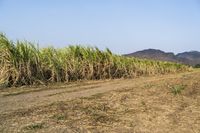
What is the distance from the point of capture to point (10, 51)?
15695 millimetres

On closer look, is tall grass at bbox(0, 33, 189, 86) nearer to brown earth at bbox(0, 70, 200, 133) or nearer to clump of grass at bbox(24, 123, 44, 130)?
brown earth at bbox(0, 70, 200, 133)

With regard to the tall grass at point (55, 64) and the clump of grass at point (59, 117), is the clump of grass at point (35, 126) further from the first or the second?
the tall grass at point (55, 64)

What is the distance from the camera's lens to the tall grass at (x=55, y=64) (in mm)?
15320

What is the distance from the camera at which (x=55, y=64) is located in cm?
1734

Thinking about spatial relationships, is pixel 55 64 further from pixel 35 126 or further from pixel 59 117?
pixel 35 126

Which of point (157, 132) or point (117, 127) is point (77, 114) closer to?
point (117, 127)

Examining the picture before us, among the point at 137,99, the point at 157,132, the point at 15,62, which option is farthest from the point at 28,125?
the point at 15,62

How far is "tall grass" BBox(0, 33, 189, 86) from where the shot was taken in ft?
50.3

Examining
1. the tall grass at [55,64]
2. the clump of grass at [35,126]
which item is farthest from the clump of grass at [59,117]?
the tall grass at [55,64]

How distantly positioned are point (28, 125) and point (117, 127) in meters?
1.41

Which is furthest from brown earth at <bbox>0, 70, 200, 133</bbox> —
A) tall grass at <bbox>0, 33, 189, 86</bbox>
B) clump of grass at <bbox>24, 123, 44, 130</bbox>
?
tall grass at <bbox>0, 33, 189, 86</bbox>

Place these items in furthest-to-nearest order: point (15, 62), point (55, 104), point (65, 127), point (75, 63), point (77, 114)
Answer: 1. point (75, 63)
2. point (15, 62)
3. point (55, 104)
4. point (77, 114)
5. point (65, 127)

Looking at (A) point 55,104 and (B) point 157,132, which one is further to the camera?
(A) point 55,104

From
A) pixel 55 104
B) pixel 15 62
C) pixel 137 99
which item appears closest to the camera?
pixel 55 104
